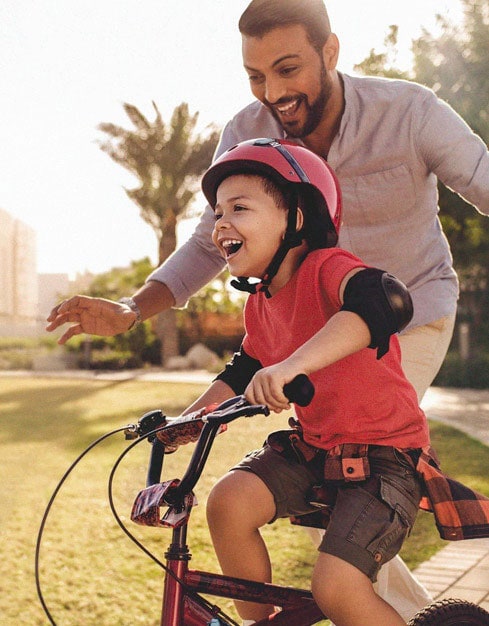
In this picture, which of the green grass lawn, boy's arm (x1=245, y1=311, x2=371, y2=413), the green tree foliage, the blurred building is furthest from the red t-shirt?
the blurred building

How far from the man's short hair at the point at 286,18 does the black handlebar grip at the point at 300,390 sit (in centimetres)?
168

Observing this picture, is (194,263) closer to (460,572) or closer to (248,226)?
(248,226)

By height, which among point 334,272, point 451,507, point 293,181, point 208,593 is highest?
point 293,181

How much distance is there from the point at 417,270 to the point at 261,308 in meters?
1.02

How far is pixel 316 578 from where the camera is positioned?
256cm

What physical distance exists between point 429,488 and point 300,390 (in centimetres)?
74

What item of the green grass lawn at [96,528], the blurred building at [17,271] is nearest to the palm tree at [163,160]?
the green grass lawn at [96,528]

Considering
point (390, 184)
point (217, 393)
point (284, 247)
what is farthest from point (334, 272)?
point (390, 184)

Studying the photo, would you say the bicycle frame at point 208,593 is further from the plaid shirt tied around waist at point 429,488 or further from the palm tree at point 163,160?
the palm tree at point 163,160

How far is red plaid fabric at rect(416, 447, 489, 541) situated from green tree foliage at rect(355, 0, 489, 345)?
1799cm

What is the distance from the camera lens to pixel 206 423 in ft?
7.75

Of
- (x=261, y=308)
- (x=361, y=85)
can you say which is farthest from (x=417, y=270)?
(x=261, y=308)

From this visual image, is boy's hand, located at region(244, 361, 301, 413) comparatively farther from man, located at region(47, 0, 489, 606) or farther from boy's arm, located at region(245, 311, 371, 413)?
man, located at region(47, 0, 489, 606)

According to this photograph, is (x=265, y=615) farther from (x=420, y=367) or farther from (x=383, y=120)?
(x=383, y=120)
